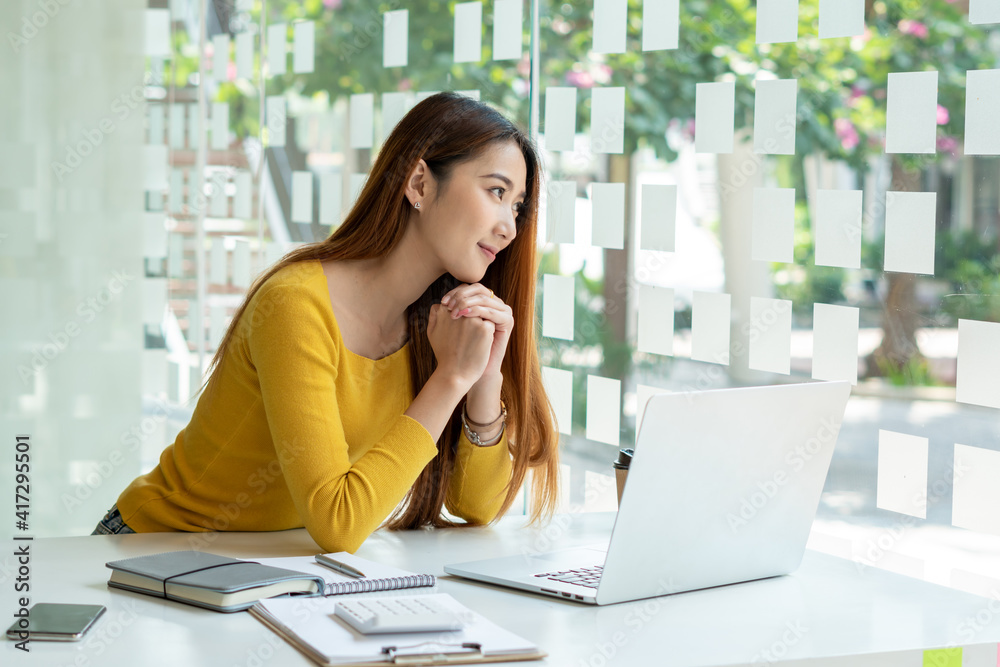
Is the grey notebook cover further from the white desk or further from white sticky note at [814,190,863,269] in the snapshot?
white sticky note at [814,190,863,269]

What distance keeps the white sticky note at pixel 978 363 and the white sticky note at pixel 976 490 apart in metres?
0.08

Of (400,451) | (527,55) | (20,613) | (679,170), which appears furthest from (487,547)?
(679,170)

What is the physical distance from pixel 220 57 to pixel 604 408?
→ 1860mm

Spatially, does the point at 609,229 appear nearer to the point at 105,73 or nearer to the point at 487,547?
the point at 487,547

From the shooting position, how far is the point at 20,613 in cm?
105

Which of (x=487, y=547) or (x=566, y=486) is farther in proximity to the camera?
(x=566, y=486)

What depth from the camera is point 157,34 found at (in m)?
2.91

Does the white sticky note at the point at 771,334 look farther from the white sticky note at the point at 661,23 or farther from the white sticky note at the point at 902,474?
the white sticky note at the point at 661,23

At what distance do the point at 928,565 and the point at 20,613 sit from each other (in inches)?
48.9

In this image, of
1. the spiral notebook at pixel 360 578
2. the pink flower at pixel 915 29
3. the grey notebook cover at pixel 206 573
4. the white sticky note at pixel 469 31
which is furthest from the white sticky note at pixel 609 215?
the grey notebook cover at pixel 206 573

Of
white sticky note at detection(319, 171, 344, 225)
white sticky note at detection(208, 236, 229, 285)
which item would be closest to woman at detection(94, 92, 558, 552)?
A: white sticky note at detection(319, 171, 344, 225)

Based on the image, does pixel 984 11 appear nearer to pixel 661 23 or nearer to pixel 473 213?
pixel 661 23

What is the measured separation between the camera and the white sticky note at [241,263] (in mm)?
3064

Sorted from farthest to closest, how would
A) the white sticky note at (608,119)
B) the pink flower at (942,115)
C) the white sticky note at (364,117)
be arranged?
the white sticky note at (364,117), the white sticky note at (608,119), the pink flower at (942,115)
